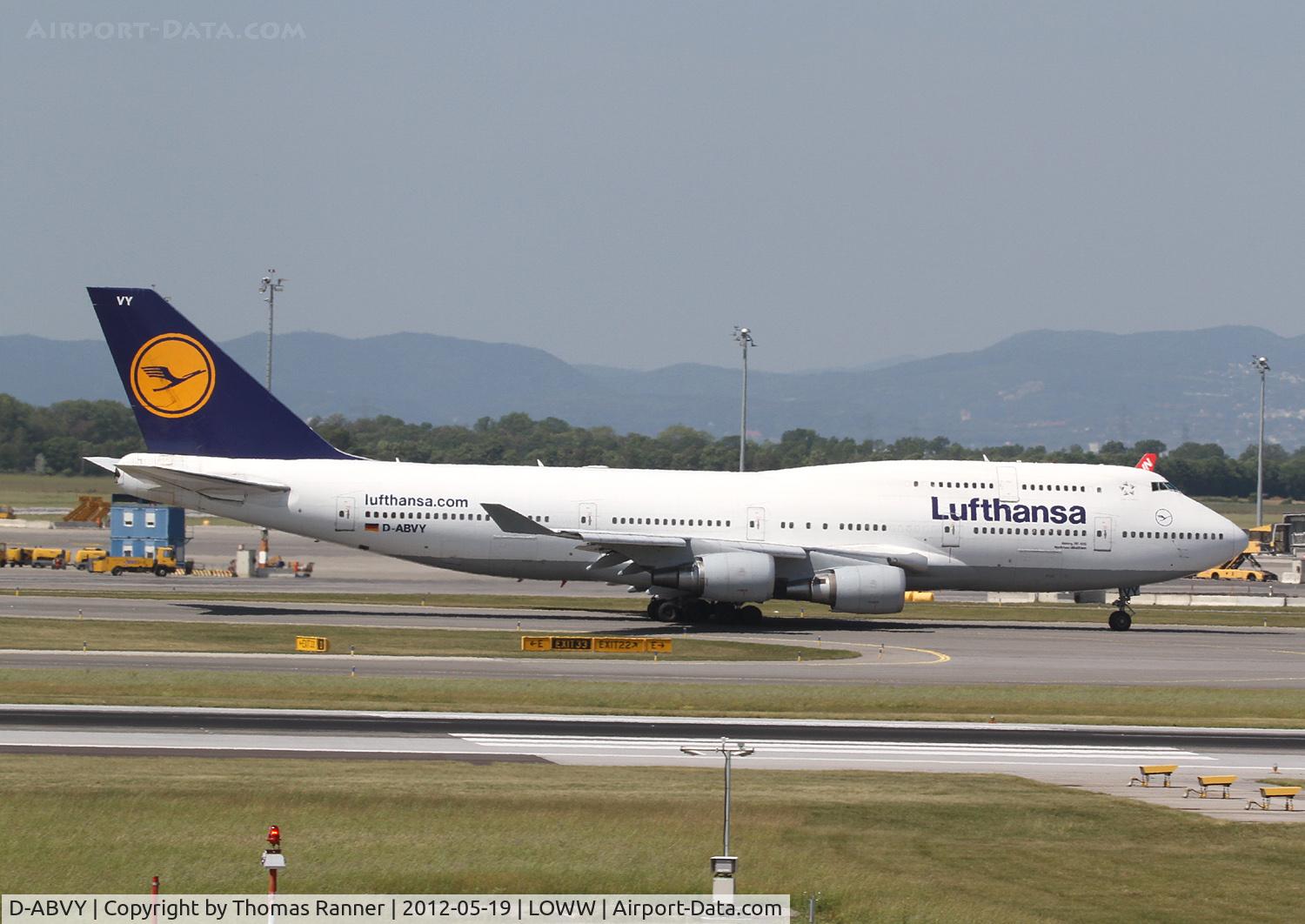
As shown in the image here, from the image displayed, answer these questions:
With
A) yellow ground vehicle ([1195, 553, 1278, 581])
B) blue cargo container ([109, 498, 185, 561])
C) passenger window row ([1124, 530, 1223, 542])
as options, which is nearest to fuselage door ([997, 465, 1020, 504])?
passenger window row ([1124, 530, 1223, 542])

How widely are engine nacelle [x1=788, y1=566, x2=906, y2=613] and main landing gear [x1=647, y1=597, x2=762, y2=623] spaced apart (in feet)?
8.74

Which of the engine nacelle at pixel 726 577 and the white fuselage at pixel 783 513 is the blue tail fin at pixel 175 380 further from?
the engine nacelle at pixel 726 577

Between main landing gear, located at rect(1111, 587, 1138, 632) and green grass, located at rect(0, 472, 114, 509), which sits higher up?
green grass, located at rect(0, 472, 114, 509)

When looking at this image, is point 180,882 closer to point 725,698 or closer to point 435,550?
point 725,698

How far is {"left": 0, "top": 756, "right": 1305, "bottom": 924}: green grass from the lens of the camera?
1811 centimetres

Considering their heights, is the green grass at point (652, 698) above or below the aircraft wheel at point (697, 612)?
below

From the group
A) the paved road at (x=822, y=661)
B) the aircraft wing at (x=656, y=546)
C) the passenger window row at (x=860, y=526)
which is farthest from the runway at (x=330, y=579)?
the passenger window row at (x=860, y=526)

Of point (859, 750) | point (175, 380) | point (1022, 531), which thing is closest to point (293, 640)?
point (175, 380)

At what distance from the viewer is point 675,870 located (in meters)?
19.0

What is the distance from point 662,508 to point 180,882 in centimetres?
3361

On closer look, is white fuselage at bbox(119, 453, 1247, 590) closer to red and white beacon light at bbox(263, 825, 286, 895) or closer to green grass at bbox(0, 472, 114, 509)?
red and white beacon light at bbox(263, 825, 286, 895)

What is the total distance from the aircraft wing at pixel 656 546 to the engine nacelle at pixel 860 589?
1442 millimetres

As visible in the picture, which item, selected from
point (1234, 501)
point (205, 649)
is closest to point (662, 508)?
point (205, 649)

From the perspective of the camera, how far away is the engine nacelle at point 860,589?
159 ft
